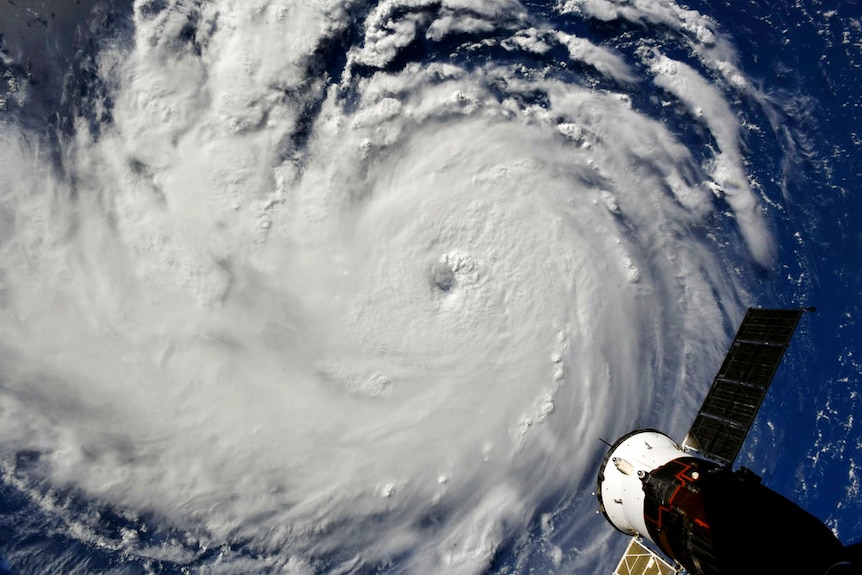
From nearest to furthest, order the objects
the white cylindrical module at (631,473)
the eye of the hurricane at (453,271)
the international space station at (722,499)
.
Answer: the international space station at (722,499)
the white cylindrical module at (631,473)
the eye of the hurricane at (453,271)

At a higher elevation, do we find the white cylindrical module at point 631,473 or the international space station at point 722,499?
the international space station at point 722,499

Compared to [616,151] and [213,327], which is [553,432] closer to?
[616,151]

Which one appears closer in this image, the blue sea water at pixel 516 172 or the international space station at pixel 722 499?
the international space station at pixel 722 499

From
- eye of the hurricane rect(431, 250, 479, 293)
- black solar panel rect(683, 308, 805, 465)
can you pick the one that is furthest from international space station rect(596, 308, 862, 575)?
eye of the hurricane rect(431, 250, 479, 293)

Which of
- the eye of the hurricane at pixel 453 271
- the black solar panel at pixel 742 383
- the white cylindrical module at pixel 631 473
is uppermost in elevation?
the black solar panel at pixel 742 383

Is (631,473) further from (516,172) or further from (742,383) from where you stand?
(516,172)

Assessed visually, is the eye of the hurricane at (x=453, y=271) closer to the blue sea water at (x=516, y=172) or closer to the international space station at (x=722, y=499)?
the blue sea water at (x=516, y=172)

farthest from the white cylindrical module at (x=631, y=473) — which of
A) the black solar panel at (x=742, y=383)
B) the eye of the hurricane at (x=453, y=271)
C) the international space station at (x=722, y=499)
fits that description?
the eye of the hurricane at (x=453, y=271)

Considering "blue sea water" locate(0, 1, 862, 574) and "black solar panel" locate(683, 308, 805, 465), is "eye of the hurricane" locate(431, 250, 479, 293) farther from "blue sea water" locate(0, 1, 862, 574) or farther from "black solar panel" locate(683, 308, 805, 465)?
"black solar panel" locate(683, 308, 805, 465)

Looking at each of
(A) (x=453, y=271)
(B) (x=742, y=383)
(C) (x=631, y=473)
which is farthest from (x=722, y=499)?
(A) (x=453, y=271)
